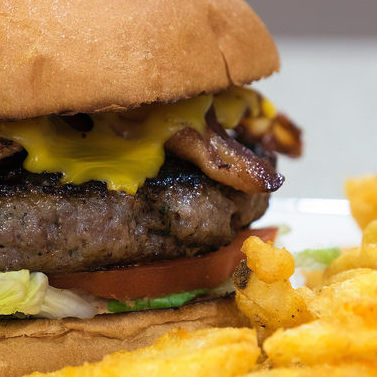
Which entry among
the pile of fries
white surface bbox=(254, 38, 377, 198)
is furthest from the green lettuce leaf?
white surface bbox=(254, 38, 377, 198)

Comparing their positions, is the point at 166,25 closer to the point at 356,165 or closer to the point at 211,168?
the point at 211,168

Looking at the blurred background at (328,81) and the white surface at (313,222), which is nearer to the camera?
the white surface at (313,222)

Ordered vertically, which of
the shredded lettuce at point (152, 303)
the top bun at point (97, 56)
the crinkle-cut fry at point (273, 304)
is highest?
the top bun at point (97, 56)

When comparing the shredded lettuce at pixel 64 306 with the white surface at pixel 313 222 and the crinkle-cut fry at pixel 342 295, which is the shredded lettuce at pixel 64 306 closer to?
the crinkle-cut fry at pixel 342 295

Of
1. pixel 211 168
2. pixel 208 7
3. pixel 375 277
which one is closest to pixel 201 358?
pixel 375 277

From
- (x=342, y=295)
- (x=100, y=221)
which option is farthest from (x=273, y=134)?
(x=342, y=295)

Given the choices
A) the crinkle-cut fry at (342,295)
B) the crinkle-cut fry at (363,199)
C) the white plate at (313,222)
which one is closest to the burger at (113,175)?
Answer: the crinkle-cut fry at (342,295)

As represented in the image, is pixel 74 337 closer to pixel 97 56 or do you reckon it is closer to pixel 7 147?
pixel 7 147
